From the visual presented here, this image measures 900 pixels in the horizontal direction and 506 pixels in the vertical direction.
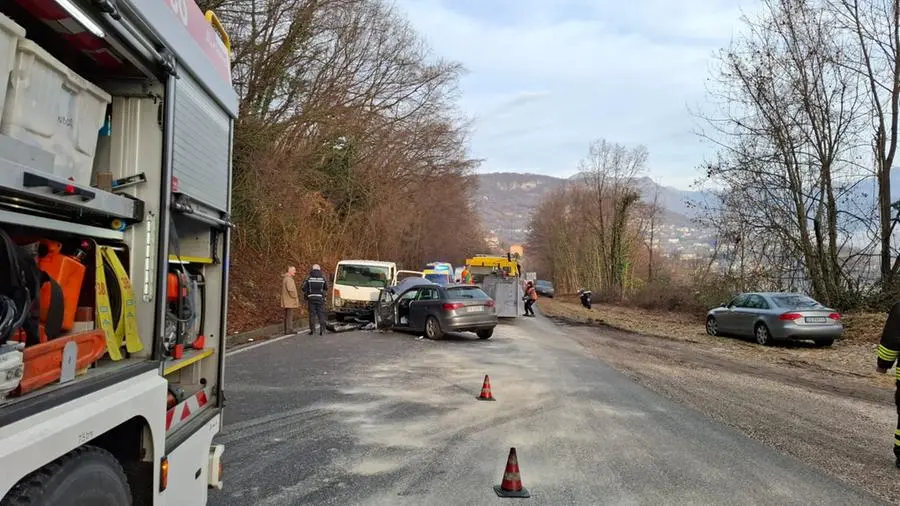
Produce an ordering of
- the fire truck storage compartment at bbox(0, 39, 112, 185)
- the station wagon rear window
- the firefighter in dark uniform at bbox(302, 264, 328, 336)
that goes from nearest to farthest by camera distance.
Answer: the fire truck storage compartment at bbox(0, 39, 112, 185) → the firefighter in dark uniform at bbox(302, 264, 328, 336) → the station wagon rear window

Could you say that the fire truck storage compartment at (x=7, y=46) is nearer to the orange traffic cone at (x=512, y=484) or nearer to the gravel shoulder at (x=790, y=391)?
the orange traffic cone at (x=512, y=484)

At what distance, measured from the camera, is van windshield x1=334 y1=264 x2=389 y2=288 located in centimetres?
2203

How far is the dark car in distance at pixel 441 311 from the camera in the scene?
16.7m

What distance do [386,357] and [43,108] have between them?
1060 centimetres

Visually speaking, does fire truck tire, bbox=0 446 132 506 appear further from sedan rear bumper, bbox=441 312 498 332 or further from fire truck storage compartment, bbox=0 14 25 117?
sedan rear bumper, bbox=441 312 498 332

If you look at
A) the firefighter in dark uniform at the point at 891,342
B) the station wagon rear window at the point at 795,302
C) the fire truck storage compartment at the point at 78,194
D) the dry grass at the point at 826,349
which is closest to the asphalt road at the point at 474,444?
the firefighter in dark uniform at the point at 891,342

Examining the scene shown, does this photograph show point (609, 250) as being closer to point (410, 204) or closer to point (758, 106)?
point (410, 204)

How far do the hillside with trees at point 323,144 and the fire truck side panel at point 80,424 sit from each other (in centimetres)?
1531

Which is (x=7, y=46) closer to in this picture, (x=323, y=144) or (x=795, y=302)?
(x=795, y=302)

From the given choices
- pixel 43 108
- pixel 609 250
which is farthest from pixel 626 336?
pixel 609 250

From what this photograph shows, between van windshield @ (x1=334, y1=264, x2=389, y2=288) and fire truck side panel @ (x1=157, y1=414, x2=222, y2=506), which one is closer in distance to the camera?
fire truck side panel @ (x1=157, y1=414, x2=222, y2=506)

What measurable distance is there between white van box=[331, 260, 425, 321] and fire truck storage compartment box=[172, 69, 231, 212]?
1650cm

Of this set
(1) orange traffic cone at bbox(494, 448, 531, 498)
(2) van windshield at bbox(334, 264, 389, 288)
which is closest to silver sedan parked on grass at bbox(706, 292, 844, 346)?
(2) van windshield at bbox(334, 264, 389, 288)

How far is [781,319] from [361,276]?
41.7 feet
